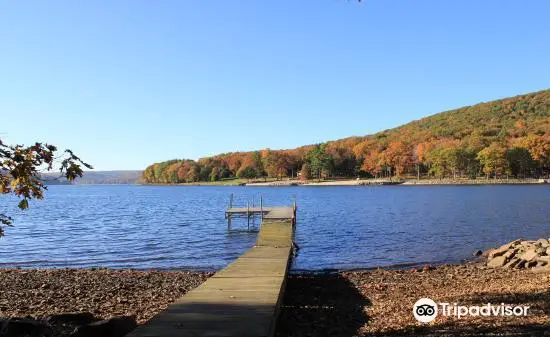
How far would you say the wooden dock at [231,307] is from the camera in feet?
22.4

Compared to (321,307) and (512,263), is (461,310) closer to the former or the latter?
(321,307)

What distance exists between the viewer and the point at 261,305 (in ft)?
27.9

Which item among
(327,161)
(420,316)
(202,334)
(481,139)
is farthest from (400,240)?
(327,161)

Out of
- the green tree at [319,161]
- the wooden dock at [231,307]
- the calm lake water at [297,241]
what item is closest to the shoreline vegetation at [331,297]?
the wooden dock at [231,307]

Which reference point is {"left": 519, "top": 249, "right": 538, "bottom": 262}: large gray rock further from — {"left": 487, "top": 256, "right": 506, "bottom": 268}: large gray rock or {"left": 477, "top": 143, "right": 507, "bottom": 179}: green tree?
{"left": 477, "top": 143, "right": 507, "bottom": 179}: green tree

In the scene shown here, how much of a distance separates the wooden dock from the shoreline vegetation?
780 mm

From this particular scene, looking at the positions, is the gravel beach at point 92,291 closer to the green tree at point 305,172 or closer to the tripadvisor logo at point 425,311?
the tripadvisor logo at point 425,311

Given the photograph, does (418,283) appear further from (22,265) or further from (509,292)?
(22,265)

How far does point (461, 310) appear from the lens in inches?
364

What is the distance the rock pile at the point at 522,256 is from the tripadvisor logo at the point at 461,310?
838 cm

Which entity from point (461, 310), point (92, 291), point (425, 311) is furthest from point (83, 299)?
point (461, 310)

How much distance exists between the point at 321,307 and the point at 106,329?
602 centimetres

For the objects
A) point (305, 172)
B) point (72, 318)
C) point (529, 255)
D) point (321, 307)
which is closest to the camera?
point (72, 318)

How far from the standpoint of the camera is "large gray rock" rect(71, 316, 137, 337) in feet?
23.0
